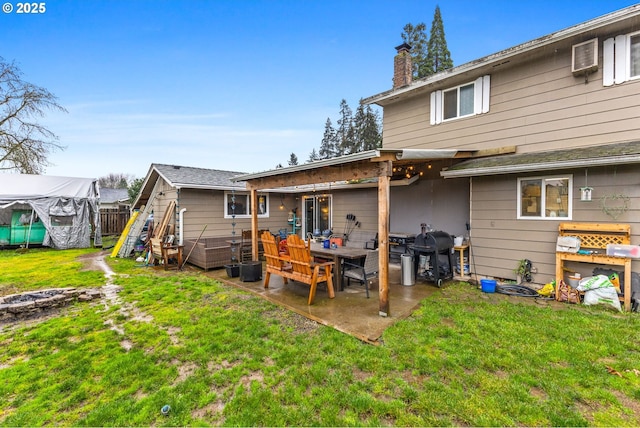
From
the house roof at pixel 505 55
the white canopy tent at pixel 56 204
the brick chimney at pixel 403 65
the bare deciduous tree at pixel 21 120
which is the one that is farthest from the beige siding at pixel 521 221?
the bare deciduous tree at pixel 21 120

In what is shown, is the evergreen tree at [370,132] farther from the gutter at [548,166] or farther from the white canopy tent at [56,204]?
the gutter at [548,166]

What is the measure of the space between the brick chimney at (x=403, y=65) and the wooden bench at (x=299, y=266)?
20.7ft

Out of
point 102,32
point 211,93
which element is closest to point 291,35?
point 211,93

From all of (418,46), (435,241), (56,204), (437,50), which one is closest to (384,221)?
(435,241)

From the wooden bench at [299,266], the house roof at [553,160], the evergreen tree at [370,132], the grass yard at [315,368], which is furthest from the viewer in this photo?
the evergreen tree at [370,132]

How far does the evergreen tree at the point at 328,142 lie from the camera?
33094 millimetres

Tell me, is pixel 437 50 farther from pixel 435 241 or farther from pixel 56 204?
pixel 56 204

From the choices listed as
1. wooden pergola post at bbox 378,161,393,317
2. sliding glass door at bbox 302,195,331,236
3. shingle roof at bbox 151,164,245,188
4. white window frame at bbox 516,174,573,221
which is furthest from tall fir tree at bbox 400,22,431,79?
wooden pergola post at bbox 378,161,393,317

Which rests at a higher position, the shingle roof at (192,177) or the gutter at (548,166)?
the shingle roof at (192,177)

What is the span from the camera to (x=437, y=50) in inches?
874

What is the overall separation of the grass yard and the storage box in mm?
942

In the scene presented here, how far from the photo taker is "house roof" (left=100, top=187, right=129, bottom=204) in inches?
1026

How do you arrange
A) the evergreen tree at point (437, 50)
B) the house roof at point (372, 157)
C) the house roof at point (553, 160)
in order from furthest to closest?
the evergreen tree at point (437, 50)
the house roof at point (553, 160)
the house roof at point (372, 157)

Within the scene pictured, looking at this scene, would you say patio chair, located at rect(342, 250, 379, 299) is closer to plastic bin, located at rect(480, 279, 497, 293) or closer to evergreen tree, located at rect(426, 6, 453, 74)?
plastic bin, located at rect(480, 279, 497, 293)
